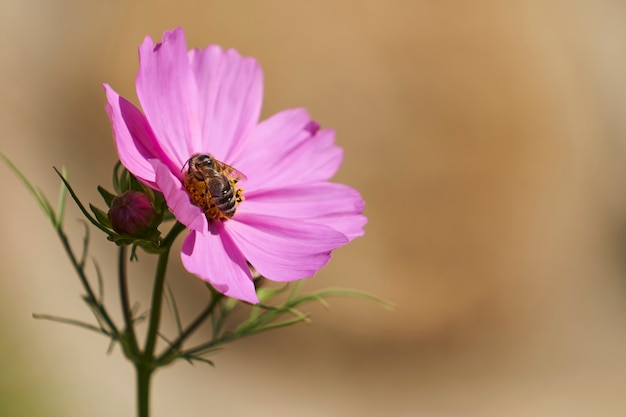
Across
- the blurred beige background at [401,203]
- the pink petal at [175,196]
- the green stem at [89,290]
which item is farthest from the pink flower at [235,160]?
the blurred beige background at [401,203]

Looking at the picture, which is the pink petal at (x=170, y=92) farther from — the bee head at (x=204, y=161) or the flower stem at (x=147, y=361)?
the flower stem at (x=147, y=361)

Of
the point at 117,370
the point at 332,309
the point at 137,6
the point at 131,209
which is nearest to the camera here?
the point at 131,209

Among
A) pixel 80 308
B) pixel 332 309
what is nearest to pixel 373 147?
pixel 332 309

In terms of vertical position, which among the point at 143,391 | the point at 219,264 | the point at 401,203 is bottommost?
the point at 143,391

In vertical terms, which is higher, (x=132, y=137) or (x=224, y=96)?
(x=224, y=96)

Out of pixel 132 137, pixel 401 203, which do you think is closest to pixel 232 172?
pixel 132 137

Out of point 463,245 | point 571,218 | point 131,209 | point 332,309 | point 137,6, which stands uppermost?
point 137,6

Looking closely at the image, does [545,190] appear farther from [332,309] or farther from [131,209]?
[131,209]

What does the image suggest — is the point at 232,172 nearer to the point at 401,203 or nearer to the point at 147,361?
the point at 147,361
